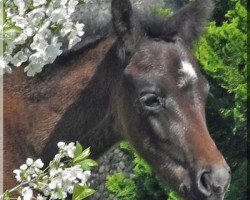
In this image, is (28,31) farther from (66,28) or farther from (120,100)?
(120,100)

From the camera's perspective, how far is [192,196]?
4262 millimetres

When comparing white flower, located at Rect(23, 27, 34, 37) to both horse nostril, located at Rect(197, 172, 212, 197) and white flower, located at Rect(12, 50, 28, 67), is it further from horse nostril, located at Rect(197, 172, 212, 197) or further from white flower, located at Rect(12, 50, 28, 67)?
horse nostril, located at Rect(197, 172, 212, 197)

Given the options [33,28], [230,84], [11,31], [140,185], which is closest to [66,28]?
[33,28]

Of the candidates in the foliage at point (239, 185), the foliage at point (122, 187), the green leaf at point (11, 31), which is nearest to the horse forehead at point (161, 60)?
the green leaf at point (11, 31)

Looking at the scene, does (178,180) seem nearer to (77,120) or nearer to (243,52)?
(77,120)

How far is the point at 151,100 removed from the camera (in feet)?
14.5

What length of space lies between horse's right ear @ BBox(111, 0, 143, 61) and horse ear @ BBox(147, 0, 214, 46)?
95mm

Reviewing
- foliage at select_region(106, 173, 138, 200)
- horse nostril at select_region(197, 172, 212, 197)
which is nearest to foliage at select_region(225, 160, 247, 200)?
foliage at select_region(106, 173, 138, 200)

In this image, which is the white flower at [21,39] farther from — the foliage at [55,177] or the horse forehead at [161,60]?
the horse forehead at [161,60]

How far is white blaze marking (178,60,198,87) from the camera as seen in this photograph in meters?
4.37

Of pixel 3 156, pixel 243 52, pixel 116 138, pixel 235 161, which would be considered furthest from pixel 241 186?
pixel 3 156

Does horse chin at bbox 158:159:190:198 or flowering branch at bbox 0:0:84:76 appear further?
horse chin at bbox 158:159:190:198

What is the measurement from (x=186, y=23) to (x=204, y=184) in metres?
1.05

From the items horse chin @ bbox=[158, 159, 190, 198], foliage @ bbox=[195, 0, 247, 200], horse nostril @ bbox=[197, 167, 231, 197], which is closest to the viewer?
horse nostril @ bbox=[197, 167, 231, 197]
